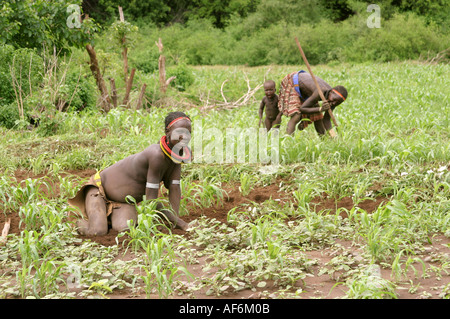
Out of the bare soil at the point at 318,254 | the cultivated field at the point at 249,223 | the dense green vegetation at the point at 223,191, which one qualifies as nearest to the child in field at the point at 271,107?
the dense green vegetation at the point at 223,191

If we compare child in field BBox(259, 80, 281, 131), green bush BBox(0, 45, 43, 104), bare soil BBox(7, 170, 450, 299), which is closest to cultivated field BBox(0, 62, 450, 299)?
bare soil BBox(7, 170, 450, 299)

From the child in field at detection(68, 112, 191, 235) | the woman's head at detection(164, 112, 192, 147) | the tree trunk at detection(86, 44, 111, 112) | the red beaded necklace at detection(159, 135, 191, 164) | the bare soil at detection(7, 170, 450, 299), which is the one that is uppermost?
the tree trunk at detection(86, 44, 111, 112)

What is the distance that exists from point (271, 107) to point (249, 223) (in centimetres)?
376

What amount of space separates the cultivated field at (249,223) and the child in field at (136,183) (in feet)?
0.58

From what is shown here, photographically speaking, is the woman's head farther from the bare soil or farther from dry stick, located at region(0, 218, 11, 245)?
dry stick, located at region(0, 218, 11, 245)

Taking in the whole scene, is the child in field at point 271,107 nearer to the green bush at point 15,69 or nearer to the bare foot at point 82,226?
the bare foot at point 82,226

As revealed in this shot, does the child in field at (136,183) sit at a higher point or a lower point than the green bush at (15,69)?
lower

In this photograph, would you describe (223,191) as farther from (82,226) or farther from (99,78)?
(99,78)

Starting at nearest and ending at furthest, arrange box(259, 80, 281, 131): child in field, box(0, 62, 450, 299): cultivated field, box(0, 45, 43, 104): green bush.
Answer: box(0, 62, 450, 299): cultivated field < box(259, 80, 281, 131): child in field < box(0, 45, 43, 104): green bush

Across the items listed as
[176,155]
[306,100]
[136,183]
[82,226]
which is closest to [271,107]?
[306,100]

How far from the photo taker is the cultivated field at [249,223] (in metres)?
3.60

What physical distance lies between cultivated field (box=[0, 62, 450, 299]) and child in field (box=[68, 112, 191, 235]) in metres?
0.18

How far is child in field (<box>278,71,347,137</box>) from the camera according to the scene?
7.39 m
